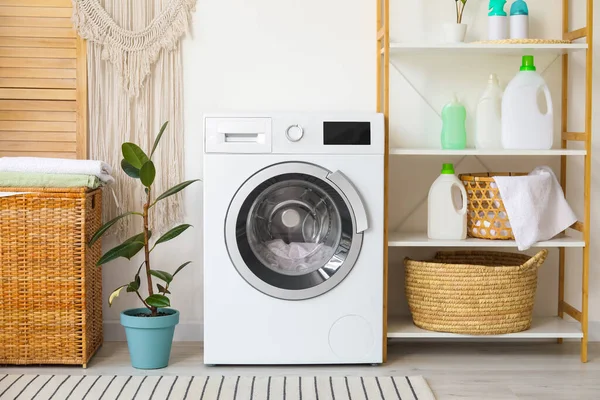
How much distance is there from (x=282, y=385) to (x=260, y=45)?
1342 mm

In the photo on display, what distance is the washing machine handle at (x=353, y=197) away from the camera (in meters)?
2.62

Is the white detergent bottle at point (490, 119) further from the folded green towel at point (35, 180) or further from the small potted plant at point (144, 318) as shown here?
the folded green towel at point (35, 180)

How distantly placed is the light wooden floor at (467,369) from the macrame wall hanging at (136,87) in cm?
59

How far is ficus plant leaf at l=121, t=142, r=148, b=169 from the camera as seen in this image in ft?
8.74

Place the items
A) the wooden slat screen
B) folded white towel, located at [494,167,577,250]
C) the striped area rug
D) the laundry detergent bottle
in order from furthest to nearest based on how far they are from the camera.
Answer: the wooden slat screen < the laundry detergent bottle < folded white towel, located at [494,167,577,250] < the striped area rug

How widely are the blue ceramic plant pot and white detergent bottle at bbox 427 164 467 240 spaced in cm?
101

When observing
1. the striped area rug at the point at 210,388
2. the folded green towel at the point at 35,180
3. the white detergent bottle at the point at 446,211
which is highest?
the folded green towel at the point at 35,180

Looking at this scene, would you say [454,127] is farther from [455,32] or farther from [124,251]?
[124,251]

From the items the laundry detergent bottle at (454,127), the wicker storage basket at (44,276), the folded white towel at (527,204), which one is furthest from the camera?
the laundry detergent bottle at (454,127)

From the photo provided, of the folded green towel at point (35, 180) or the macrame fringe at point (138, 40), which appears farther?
the macrame fringe at point (138, 40)

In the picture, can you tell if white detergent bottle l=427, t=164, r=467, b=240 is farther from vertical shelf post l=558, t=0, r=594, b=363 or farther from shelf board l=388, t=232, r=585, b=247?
vertical shelf post l=558, t=0, r=594, b=363

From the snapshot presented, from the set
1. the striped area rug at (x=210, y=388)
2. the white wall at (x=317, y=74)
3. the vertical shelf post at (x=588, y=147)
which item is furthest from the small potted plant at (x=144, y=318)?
the vertical shelf post at (x=588, y=147)

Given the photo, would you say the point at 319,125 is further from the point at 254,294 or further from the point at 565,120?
the point at 565,120

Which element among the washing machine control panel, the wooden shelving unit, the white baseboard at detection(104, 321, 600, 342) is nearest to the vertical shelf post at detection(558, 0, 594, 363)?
the wooden shelving unit
